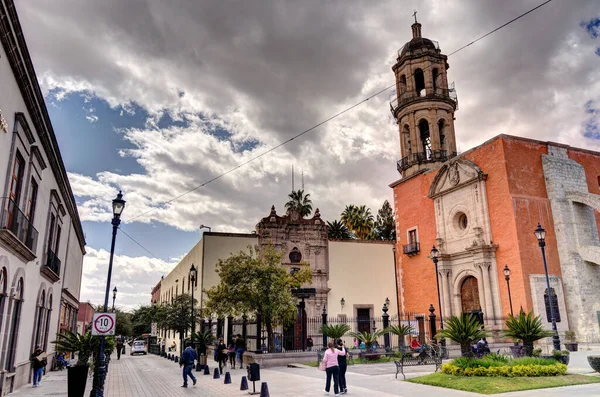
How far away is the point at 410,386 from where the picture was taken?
12141mm

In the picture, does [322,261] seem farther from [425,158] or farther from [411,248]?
[425,158]

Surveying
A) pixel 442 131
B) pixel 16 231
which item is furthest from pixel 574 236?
pixel 16 231

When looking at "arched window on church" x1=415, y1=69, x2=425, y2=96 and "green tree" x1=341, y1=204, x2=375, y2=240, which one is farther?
"green tree" x1=341, y1=204, x2=375, y2=240

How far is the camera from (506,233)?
2377 centimetres

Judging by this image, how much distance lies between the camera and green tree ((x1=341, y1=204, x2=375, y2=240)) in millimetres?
56500

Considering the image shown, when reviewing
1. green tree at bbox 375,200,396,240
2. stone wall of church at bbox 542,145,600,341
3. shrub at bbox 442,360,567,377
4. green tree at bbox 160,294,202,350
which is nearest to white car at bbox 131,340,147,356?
green tree at bbox 160,294,202,350

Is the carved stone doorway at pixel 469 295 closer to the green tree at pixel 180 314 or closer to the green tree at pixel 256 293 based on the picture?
the green tree at pixel 256 293

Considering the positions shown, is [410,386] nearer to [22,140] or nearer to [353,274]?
[22,140]

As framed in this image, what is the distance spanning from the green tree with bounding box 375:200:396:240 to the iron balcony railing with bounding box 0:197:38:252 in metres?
48.3

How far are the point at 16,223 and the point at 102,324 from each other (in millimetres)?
3854

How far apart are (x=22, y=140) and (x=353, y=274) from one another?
29.0 m

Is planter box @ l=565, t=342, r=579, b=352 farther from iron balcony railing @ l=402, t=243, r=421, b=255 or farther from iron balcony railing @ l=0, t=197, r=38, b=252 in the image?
iron balcony railing @ l=0, t=197, r=38, b=252

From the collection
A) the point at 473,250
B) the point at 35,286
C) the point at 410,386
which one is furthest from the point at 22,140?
the point at 473,250

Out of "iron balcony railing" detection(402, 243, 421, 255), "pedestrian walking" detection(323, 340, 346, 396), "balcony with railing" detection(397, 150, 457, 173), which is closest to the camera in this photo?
"pedestrian walking" detection(323, 340, 346, 396)
